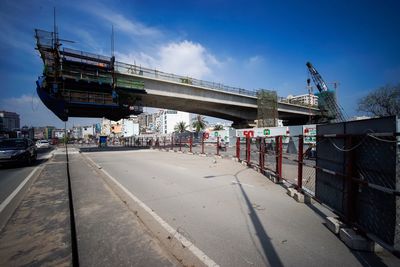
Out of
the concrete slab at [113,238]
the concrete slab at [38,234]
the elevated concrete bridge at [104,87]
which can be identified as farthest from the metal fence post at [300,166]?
the elevated concrete bridge at [104,87]

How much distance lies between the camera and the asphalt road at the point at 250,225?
2.76m

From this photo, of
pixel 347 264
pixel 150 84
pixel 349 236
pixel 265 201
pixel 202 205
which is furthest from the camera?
pixel 150 84

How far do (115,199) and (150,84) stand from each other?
22.9 m

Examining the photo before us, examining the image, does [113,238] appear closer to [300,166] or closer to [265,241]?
[265,241]

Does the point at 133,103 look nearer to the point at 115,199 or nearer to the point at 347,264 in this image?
the point at 115,199

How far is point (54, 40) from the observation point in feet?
71.5

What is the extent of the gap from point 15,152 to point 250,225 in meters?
13.8

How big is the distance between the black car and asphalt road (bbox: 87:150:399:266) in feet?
30.1

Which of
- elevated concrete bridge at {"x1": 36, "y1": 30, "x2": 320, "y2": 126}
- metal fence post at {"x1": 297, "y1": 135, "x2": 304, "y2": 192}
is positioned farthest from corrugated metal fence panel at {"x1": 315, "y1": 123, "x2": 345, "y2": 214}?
elevated concrete bridge at {"x1": 36, "y1": 30, "x2": 320, "y2": 126}

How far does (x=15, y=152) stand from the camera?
1103 cm

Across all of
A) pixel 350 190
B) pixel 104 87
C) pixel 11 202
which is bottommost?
pixel 11 202

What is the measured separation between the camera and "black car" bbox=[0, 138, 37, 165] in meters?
10.7

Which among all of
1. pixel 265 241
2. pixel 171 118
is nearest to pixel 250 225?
pixel 265 241

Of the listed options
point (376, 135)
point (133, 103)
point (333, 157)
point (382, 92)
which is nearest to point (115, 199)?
point (333, 157)
